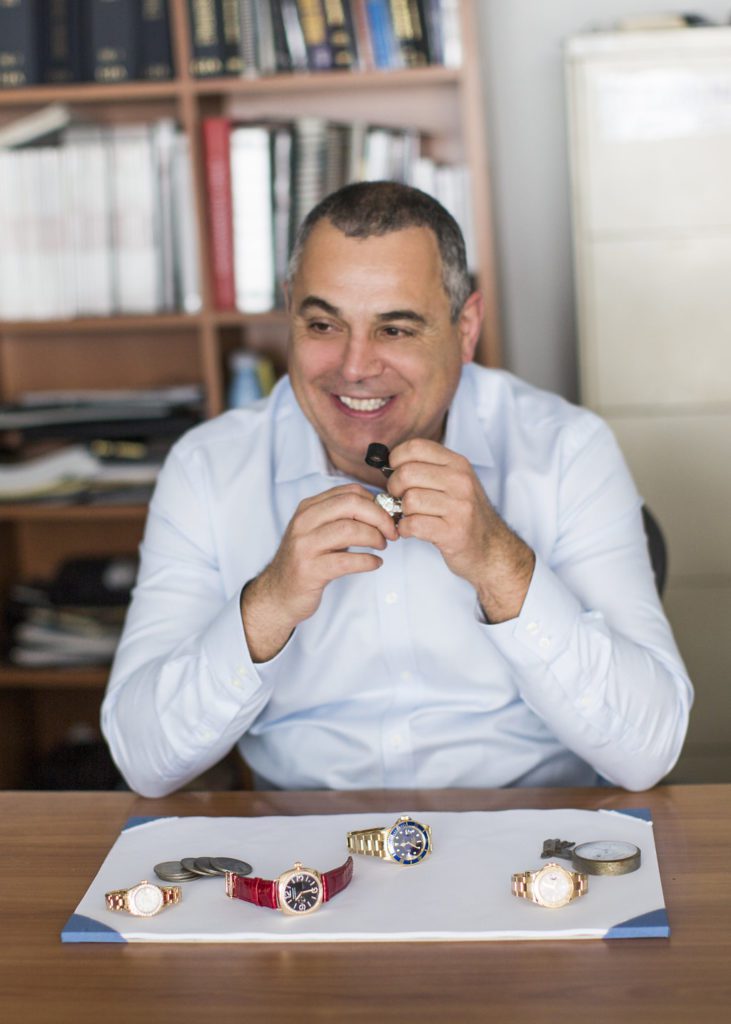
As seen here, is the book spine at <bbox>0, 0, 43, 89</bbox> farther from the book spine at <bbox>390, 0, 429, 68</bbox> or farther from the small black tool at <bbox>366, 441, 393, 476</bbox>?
the small black tool at <bbox>366, 441, 393, 476</bbox>

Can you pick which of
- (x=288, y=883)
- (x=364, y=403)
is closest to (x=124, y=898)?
(x=288, y=883)

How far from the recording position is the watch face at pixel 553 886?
41.6 inches

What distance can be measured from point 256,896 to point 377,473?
2.52 ft

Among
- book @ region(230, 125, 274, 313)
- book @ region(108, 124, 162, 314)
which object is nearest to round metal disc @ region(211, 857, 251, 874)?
book @ region(230, 125, 274, 313)

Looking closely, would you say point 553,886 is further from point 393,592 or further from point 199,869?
point 393,592

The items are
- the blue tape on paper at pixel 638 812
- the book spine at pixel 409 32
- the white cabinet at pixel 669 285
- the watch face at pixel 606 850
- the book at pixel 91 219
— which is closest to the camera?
the watch face at pixel 606 850

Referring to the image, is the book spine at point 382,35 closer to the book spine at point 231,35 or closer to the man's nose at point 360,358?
the book spine at point 231,35

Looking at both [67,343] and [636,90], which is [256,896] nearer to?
[636,90]

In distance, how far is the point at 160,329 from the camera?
3127 millimetres

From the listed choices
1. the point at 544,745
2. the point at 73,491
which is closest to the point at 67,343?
the point at 73,491

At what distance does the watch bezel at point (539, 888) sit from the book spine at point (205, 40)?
6.86 feet

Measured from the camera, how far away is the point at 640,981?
952 mm

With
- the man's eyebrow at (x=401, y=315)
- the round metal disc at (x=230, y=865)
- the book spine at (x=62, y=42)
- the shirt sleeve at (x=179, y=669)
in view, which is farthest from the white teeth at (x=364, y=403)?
the book spine at (x=62, y=42)

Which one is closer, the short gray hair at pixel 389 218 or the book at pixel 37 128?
the short gray hair at pixel 389 218
